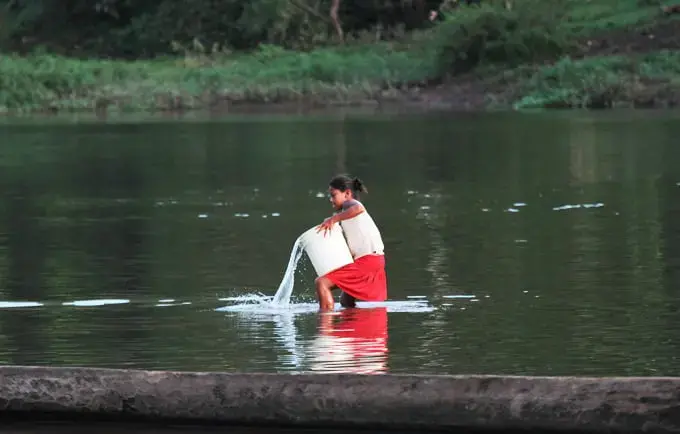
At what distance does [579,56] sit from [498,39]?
7.63 feet

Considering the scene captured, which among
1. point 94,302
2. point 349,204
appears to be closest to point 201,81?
point 94,302

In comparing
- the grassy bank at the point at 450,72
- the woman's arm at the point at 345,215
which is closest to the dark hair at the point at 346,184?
the woman's arm at the point at 345,215

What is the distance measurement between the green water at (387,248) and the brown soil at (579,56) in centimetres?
Result: 1275

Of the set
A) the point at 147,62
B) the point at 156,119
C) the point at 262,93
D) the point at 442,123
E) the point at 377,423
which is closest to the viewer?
the point at 377,423

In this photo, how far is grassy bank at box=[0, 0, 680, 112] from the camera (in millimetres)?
50375

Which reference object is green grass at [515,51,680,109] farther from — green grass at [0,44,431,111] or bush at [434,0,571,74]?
green grass at [0,44,431,111]

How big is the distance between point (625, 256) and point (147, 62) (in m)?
48.9

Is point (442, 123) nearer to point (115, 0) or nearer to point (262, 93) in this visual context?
point (262, 93)

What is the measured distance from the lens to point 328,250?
13.6 meters

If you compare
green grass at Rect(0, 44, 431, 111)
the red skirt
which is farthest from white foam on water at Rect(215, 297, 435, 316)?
green grass at Rect(0, 44, 431, 111)

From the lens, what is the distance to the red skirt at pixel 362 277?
13617mm

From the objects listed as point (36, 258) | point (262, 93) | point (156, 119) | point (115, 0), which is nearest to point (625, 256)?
point (36, 258)

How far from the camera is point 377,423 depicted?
28.0ft

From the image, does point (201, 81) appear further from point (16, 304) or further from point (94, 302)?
point (94, 302)
